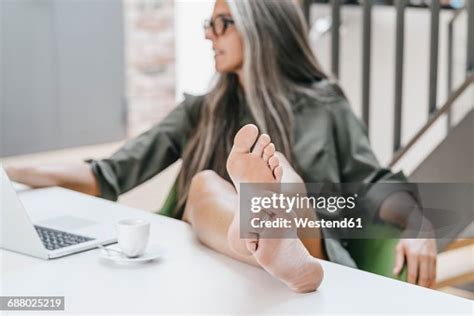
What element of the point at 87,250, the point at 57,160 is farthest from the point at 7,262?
the point at 57,160

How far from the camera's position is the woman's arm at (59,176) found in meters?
1.54

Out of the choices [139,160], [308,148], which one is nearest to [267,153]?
[308,148]

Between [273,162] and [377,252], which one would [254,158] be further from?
[377,252]

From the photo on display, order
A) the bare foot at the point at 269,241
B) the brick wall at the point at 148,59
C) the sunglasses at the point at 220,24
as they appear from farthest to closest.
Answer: the brick wall at the point at 148,59
the sunglasses at the point at 220,24
the bare foot at the point at 269,241

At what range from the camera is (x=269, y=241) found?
0.91 meters

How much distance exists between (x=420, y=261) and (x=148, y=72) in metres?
1.97

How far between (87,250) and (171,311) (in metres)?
0.28

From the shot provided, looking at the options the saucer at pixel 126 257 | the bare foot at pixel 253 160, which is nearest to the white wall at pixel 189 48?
the saucer at pixel 126 257

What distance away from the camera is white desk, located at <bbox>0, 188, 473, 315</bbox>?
919 millimetres

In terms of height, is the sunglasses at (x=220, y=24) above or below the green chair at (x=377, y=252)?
above

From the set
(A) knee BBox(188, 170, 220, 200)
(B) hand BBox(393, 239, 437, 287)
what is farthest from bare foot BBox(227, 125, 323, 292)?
(B) hand BBox(393, 239, 437, 287)

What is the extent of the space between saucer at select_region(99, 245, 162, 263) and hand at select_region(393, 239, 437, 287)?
1.31 feet

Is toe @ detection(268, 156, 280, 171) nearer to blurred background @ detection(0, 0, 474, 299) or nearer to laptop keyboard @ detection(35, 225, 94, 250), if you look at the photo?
laptop keyboard @ detection(35, 225, 94, 250)

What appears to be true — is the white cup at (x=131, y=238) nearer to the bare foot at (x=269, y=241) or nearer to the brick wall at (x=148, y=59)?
the bare foot at (x=269, y=241)
